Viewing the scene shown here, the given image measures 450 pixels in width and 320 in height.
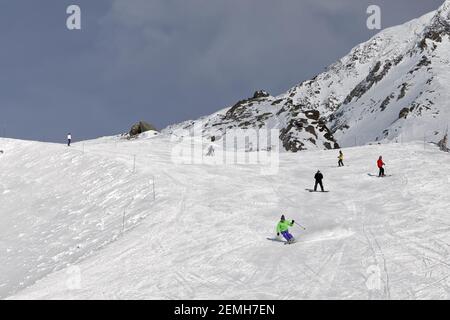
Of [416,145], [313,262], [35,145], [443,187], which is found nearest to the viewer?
[313,262]

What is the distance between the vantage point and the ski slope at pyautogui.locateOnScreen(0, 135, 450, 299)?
17656 mm

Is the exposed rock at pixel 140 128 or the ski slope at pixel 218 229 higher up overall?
the exposed rock at pixel 140 128

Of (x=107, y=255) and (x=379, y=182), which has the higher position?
(x=379, y=182)

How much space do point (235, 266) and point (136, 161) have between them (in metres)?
21.2

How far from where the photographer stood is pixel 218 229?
24.1 m

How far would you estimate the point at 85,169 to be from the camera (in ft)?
125

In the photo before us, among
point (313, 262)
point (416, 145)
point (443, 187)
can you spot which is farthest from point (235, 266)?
point (416, 145)

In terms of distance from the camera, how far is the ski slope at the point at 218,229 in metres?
17.7

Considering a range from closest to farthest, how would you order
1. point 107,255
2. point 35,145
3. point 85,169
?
point 107,255, point 85,169, point 35,145

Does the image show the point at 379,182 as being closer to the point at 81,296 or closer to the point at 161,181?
the point at 161,181

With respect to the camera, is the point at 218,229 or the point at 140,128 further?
the point at 140,128

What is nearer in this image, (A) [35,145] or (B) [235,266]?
(B) [235,266]

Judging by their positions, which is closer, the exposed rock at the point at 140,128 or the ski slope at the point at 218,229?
the ski slope at the point at 218,229

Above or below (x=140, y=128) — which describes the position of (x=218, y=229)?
below
